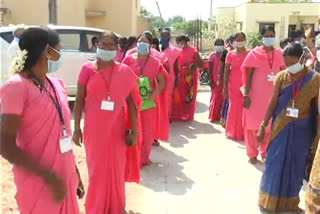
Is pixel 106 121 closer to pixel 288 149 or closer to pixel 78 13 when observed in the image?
pixel 288 149

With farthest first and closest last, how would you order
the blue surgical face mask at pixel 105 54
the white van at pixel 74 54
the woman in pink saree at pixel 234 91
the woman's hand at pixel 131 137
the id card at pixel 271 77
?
the white van at pixel 74 54 < the woman in pink saree at pixel 234 91 < the id card at pixel 271 77 < the woman's hand at pixel 131 137 < the blue surgical face mask at pixel 105 54

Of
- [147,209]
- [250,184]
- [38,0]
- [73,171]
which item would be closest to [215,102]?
[250,184]

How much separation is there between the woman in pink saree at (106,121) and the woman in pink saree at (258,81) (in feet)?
8.44

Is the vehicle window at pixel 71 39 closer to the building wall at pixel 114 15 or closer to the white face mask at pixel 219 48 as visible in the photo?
the white face mask at pixel 219 48

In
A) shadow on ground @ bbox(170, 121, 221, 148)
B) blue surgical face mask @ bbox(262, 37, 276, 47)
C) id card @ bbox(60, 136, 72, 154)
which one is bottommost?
shadow on ground @ bbox(170, 121, 221, 148)

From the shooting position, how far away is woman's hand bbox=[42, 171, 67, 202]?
264 centimetres

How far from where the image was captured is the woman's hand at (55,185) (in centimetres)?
264

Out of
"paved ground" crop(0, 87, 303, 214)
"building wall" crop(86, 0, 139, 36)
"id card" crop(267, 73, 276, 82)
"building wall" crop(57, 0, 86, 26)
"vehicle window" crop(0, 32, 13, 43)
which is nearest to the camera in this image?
"paved ground" crop(0, 87, 303, 214)

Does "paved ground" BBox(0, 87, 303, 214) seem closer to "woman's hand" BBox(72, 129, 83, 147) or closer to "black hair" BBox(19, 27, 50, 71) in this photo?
"woman's hand" BBox(72, 129, 83, 147)

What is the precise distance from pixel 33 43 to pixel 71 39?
881 cm

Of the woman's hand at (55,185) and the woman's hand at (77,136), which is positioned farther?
the woman's hand at (77,136)

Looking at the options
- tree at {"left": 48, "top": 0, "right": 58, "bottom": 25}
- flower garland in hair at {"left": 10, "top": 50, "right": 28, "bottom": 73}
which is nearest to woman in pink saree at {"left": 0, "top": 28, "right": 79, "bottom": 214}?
flower garland in hair at {"left": 10, "top": 50, "right": 28, "bottom": 73}

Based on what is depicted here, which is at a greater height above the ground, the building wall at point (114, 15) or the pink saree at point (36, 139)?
the building wall at point (114, 15)

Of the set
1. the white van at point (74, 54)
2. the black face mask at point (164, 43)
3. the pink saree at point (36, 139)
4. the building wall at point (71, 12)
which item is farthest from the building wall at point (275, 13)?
the pink saree at point (36, 139)
